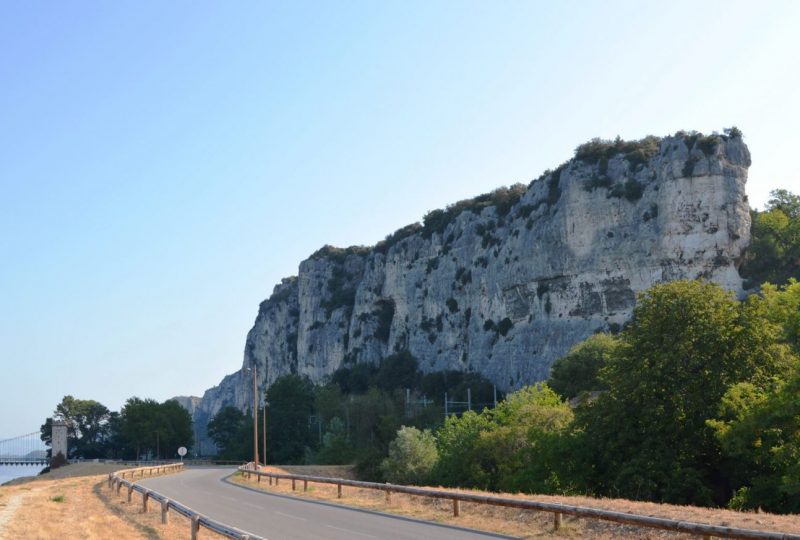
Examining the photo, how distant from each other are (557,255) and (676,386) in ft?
202

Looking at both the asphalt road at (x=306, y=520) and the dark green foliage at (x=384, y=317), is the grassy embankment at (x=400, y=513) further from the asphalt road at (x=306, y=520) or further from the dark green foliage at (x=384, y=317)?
the dark green foliage at (x=384, y=317)

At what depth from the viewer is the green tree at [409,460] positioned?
59812mm

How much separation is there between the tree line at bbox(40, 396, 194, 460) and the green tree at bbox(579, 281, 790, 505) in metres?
109

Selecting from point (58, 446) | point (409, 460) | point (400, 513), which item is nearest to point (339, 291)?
point (58, 446)

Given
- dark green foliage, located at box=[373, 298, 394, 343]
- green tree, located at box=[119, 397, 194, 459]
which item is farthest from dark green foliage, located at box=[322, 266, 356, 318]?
green tree, located at box=[119, 397, 194, 459]

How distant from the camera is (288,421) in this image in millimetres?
107750

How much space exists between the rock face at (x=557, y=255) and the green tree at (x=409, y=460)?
32.0 m

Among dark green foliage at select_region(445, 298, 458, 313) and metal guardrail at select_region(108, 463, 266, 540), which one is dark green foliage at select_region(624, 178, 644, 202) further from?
metal guardrail at select_region(108, 463, 266, 540)

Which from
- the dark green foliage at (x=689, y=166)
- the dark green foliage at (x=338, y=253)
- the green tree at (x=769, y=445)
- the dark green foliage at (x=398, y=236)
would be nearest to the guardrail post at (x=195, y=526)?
the green tree at (x=769, y=445)

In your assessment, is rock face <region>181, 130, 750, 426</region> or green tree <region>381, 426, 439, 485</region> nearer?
green tree <region>381, 426, 439, 485</region>

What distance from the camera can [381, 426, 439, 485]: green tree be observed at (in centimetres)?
5981

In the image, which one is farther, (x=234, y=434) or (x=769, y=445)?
(x=234, y=434)

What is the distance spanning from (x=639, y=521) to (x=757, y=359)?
63.9ft

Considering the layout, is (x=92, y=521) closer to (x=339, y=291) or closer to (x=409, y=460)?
(x=409, y=460)
